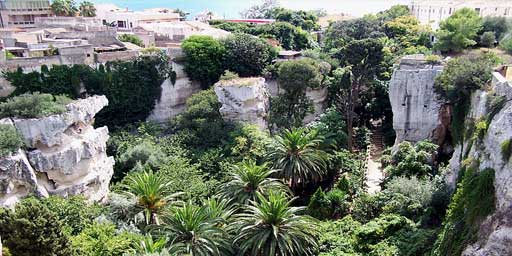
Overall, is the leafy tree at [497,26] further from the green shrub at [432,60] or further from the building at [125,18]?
the building at [125,18]

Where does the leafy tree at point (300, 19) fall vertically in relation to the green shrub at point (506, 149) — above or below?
above

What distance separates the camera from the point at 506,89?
703 inches

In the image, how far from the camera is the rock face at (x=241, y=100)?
3117 centimetres

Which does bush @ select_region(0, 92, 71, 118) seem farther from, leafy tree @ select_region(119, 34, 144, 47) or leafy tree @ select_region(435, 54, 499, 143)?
leafy tree @ select_region(435, 54, 499, 143)

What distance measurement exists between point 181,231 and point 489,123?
13819mm

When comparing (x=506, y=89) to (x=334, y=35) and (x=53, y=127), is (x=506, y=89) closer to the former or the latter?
(x=53, y=127)

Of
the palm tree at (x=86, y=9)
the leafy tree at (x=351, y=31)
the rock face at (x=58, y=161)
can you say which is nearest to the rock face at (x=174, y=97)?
the rock face at (x=58, y=161)

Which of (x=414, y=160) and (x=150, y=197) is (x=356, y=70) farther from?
(x=150, y=197)

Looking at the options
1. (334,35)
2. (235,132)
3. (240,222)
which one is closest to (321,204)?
(240,222)

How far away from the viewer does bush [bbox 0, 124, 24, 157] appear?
20344 mm

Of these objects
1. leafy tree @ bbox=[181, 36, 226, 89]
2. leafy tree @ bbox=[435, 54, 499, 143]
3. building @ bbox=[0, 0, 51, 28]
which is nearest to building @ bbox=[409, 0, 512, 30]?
leafy tree @ bbox=[435, 54, 499, 143]

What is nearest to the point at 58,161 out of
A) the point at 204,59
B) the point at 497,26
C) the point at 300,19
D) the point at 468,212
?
the point at 204,59

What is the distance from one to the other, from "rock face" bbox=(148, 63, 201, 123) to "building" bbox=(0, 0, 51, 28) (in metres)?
20.5

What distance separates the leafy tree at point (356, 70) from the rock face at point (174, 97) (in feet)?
41.4
